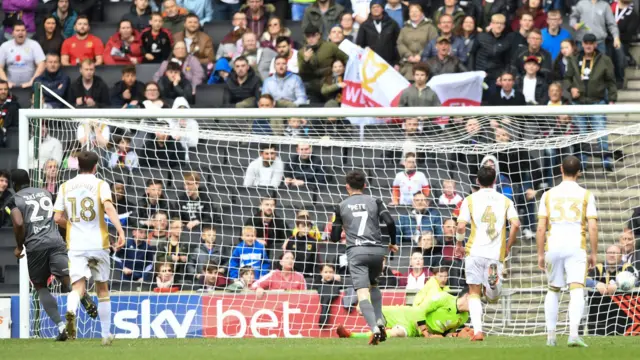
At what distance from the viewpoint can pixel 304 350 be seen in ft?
37.8

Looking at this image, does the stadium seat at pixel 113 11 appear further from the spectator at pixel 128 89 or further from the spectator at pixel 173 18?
the spectator at pixel 128 89

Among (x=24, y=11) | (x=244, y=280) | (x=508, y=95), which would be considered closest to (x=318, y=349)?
(x=244, y=280)

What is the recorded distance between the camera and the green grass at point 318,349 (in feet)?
34.3

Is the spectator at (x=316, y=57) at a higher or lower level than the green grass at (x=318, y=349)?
higher

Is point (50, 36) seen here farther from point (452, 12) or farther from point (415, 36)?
point (452, 12)

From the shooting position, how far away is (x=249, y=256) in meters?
16.2

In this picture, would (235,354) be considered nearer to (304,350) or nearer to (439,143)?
(304,350)

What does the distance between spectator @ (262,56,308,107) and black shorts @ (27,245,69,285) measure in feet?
21.6

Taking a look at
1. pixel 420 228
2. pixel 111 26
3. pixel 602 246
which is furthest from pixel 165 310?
pixel 111 26

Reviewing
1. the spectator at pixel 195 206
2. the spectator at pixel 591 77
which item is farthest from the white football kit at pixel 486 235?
the spectator at pixel 591 77

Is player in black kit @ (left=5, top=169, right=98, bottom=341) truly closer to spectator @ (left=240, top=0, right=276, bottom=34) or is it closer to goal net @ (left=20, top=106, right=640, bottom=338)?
goal net @ (left=20, top=106, right=640, bottom=338)

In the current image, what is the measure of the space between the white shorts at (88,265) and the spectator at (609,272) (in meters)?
6.05

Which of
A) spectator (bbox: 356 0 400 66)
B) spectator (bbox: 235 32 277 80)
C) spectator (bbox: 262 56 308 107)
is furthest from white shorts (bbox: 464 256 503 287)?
spectator (bbox: 235 32 277 80)

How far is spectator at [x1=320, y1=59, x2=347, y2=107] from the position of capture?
19.2 m
